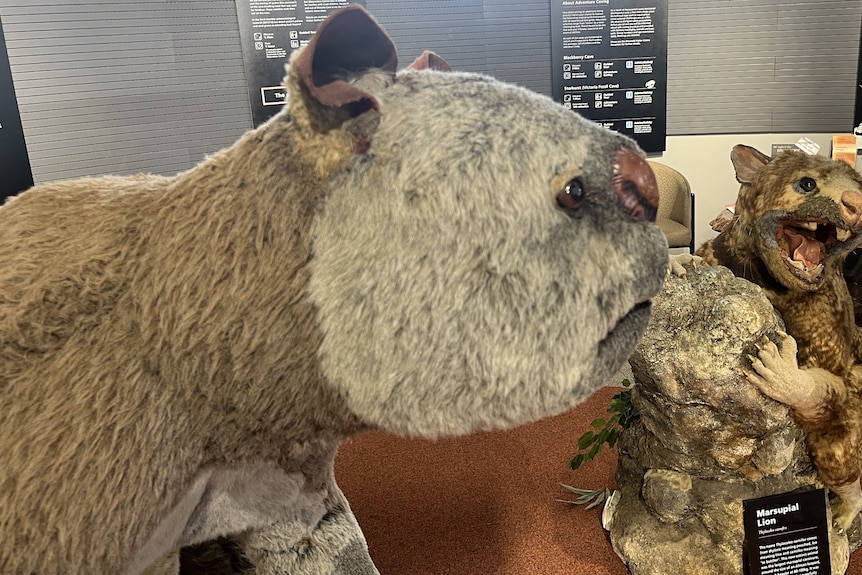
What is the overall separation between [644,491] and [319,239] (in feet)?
2.94

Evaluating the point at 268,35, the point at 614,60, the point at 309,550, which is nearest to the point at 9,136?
the point at 268,35

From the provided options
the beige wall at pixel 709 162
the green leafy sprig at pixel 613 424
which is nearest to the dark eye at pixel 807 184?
the green leafy sprig at pixel 613 424

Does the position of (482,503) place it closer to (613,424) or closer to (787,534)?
(613,424)

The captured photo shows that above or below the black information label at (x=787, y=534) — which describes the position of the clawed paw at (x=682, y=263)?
above

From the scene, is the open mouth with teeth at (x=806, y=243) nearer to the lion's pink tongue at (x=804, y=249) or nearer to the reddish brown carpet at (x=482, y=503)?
the lion's pink tongue at (x=804, y=249)

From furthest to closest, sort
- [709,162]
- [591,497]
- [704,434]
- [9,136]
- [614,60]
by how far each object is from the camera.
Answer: [709,162] → [614,60] → [9,136] → [591,497] → [704,434]

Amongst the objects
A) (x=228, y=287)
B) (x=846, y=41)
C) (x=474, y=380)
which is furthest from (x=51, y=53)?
(x=846, y=41)

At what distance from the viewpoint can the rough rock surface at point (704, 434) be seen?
1063 mm

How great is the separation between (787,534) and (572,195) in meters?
0.86

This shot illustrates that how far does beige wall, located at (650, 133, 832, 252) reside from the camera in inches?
121

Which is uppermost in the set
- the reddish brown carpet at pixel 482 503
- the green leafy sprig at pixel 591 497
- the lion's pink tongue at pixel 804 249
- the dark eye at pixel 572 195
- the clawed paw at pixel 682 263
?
the dark eye at pixel 572 195

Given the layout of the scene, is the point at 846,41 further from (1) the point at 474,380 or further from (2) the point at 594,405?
(1) the point at 474,380

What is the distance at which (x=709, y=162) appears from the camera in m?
3.09

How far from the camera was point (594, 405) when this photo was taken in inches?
72.3
